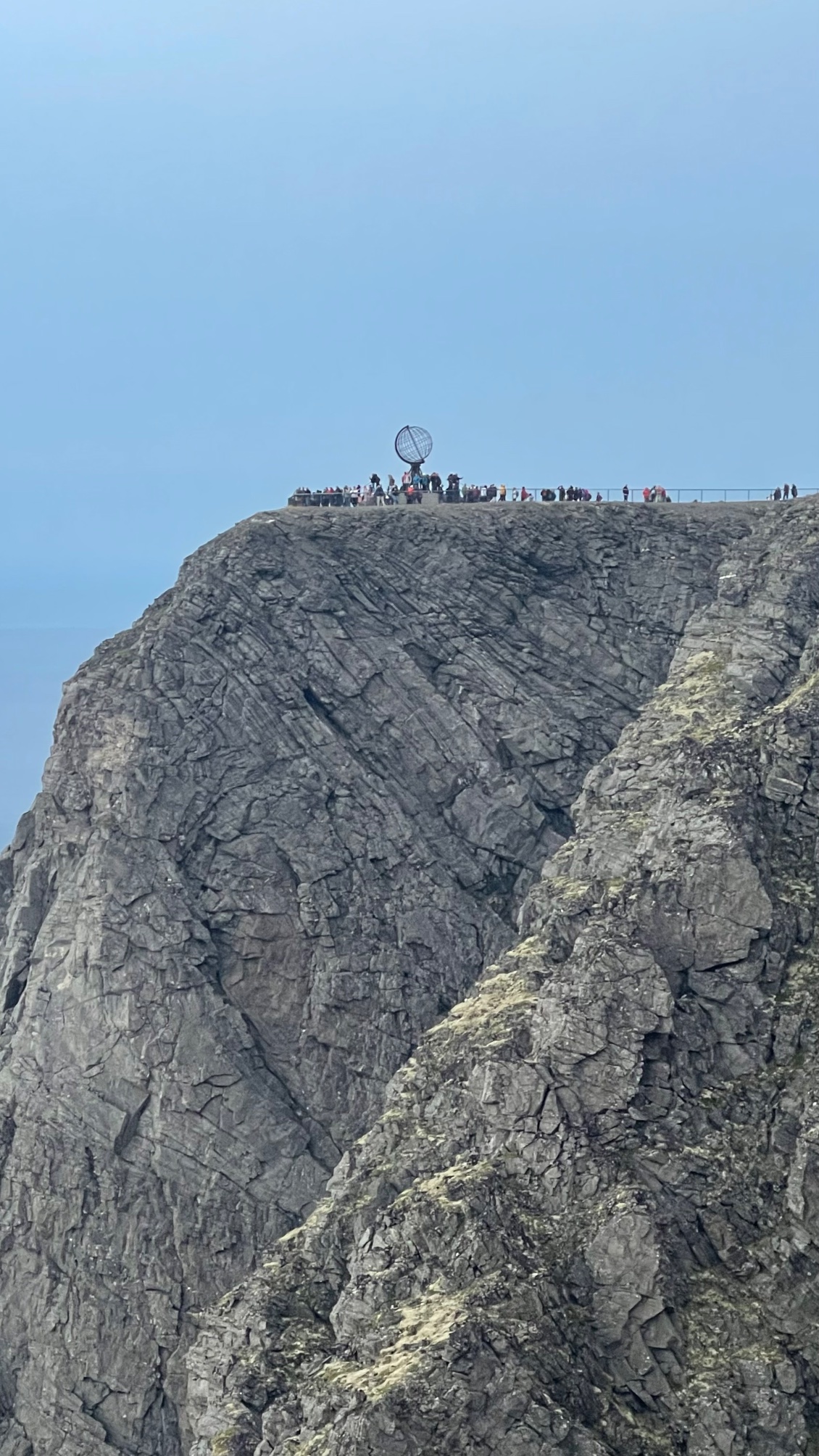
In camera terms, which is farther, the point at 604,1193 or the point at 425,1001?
the point at 425,1001

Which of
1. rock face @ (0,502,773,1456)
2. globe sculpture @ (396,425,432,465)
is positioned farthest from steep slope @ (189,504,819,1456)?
globe sculpture @ (396,425,432,465)

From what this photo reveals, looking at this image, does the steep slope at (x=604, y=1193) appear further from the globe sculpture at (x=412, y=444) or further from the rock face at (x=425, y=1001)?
the globe sculpture at (x=412, y=444)

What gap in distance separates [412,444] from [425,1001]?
3240cm

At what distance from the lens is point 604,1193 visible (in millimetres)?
90375

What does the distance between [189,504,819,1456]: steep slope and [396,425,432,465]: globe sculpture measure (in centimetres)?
3592

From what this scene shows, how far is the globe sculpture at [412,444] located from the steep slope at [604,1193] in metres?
35.9

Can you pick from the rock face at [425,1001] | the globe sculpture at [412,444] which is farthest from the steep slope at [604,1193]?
the globe sculpture at [412,444]

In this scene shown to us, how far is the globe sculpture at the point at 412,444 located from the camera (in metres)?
137

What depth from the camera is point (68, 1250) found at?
117m

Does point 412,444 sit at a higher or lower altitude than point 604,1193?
higher

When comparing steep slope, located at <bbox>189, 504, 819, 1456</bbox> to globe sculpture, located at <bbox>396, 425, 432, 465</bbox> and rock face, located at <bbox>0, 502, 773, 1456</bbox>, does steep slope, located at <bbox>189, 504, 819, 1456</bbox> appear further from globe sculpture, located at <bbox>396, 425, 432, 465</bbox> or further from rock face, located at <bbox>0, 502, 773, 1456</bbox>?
globe sculpture, located at <bbox>396, 425, 432, 465</bbox>

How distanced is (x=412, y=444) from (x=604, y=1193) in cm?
5605

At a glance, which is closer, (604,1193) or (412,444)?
(604,1193)

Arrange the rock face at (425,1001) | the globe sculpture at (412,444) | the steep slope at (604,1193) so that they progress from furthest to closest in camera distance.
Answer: the globe sculpture at (412,444)
the rock face at (425,1001)
the steep slope at (604,1193)
